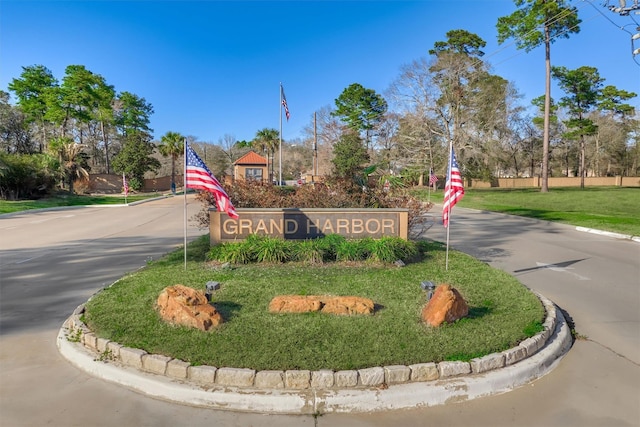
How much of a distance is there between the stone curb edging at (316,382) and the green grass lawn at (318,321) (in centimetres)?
13

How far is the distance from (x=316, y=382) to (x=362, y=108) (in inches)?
2187

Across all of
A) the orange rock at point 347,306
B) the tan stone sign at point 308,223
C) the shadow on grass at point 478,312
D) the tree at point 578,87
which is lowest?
the shadow on grass at point 478,312

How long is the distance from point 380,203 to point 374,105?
50070 mm

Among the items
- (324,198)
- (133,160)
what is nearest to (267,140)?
(133,160)

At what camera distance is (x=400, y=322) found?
4730 millimetres

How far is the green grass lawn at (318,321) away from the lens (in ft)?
→ 12.9

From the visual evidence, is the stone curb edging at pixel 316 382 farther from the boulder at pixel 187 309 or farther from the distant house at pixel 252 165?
the distant house at pixel 252 165

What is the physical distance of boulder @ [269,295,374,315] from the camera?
16.5 feet

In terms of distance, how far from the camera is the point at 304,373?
11.7 ft

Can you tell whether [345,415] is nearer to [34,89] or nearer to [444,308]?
[444,308]

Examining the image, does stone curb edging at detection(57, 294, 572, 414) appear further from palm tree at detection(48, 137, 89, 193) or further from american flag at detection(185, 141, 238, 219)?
palm tree at detection(48, 137, 89, 193)

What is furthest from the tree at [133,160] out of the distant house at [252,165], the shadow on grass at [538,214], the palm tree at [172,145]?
the shadow on grass at [538,214]

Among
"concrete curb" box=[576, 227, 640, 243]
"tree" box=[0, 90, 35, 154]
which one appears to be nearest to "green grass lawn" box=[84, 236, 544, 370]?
"concrete curb" box=[576, 227, 640, 243]

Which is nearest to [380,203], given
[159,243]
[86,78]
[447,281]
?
[447,281]
